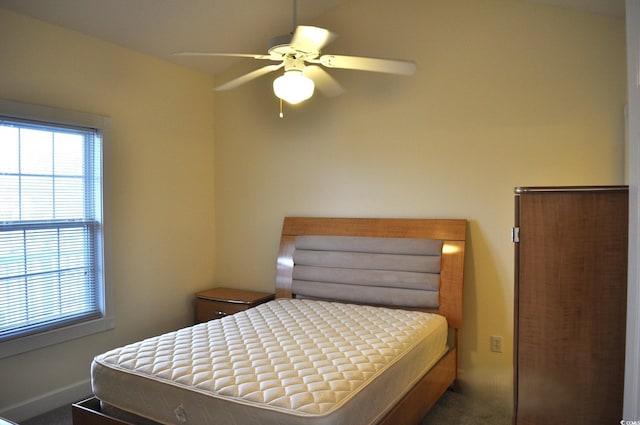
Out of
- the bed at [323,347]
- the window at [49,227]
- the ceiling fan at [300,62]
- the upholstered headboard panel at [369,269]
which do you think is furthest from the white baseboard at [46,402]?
the ceiling fan at [300,62]

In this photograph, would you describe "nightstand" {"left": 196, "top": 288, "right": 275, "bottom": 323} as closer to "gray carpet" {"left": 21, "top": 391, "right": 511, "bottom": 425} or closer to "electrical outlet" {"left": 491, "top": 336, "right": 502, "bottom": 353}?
"gray carpet" {"left": 21, "top": 391, "right": 511, "bottom": 425}

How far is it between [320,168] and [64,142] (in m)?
2.03

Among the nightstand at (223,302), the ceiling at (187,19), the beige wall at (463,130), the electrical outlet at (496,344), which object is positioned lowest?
the electrical outlet at (496,344)

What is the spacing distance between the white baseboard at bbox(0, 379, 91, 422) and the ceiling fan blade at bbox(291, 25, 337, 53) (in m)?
2.85

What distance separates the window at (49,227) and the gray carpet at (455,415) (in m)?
0.49

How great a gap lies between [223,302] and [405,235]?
1.72 metres

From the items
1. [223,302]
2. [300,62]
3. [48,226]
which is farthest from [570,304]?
[48,226]

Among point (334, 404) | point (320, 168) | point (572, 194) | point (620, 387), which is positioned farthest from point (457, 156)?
point (334, 404)

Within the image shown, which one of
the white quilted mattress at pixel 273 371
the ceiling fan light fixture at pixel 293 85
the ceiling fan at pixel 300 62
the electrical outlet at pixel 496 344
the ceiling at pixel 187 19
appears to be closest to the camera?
the white quilted mattress at pixel 273 371

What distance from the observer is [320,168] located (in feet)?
13.6

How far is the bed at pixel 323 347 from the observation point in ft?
6.61

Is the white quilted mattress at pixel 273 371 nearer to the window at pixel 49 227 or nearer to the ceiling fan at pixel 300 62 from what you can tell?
the window at pixel 49 227

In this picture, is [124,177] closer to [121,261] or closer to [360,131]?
[121,261]

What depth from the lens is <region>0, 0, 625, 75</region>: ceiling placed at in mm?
3049
